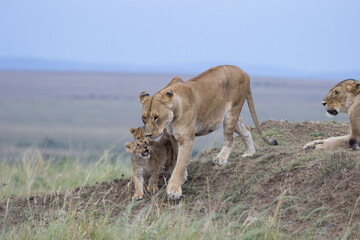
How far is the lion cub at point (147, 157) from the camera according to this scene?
6.67 m

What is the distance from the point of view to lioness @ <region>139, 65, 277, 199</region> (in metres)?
6.19

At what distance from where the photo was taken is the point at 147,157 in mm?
6633

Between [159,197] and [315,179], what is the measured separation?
5.89ft

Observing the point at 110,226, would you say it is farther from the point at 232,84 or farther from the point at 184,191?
the point at 232,84

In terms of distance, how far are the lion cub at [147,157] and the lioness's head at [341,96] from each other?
2341mm

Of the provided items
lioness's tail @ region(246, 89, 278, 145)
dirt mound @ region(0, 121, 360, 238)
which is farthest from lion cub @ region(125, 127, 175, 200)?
lioness's tail @ region(246, 89, 278, 145)

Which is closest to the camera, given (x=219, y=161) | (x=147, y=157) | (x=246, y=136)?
(x=147, y=157)

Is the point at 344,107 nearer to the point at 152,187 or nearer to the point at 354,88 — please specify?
the point at 354,88

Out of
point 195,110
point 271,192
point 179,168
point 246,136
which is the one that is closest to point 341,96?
point 246,136

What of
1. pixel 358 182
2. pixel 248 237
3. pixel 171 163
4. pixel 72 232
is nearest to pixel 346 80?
pixel 358 182

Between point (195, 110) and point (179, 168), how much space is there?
74 centimetres

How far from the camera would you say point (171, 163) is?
285 inches

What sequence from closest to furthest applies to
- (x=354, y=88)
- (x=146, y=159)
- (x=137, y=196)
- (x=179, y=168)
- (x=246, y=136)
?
(x=179, y=168) < (x=137, y=196) < (x=146, y=159) < (x=354, y=88) < (x=246, y=136)

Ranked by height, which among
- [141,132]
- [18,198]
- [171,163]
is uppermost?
[141,132]
